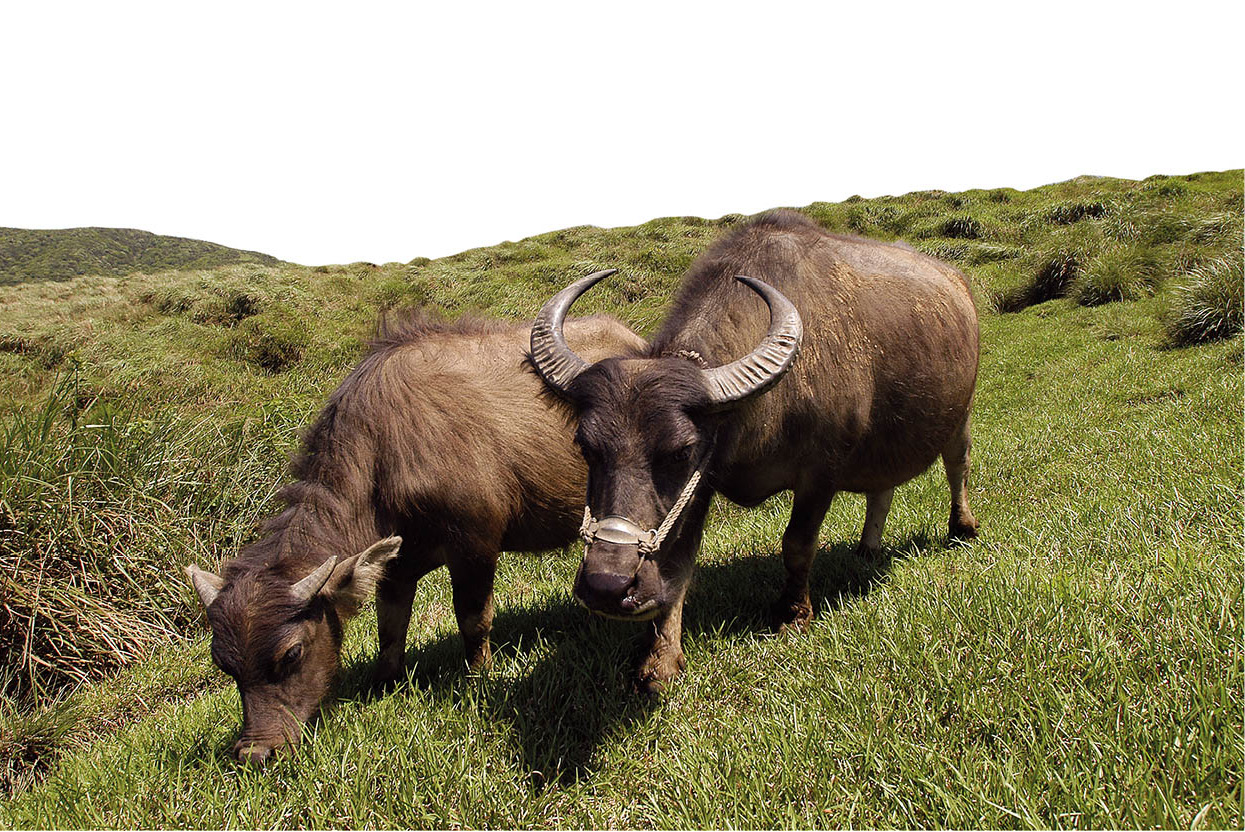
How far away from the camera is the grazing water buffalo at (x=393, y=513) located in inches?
116

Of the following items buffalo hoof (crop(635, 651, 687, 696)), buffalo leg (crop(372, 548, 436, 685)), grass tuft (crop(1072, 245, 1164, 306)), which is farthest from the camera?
grass tuft (crop(1072, 245, 1164, 306))

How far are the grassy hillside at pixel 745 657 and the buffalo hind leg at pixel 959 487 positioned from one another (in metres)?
0.15

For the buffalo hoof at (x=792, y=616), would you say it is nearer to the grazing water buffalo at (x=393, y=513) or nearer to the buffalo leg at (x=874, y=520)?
the buffalo leg at (x=874, y=520)

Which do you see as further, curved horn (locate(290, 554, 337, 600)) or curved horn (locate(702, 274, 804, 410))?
curved horn (locate(290, 554, 337, 600))

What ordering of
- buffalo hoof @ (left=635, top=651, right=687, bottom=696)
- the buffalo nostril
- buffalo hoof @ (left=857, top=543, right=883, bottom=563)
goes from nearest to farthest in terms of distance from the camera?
the buffalo nostril, buffalo hoof @ (left=635, top=651, right=687, bottom=696), buffalo hoof @ (left=857, top=543, right=883, bottom=563)

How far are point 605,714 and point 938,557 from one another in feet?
7.90

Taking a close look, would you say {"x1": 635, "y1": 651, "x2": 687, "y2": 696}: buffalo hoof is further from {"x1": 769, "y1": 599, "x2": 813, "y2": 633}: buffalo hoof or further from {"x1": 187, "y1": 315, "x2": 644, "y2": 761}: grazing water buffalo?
{"x1": 187, "y1": 315, "x2": 644, "y2": 761}: grazing water buffalo

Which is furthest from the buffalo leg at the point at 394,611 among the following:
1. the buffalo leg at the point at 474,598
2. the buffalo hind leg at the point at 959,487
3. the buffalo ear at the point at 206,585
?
the buffalo hind leg at the point at 959,487

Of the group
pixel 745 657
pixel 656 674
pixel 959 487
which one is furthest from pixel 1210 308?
pixel 656 674

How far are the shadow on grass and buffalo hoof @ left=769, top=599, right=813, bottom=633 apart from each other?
0.07 metres

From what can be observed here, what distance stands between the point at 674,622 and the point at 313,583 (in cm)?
178

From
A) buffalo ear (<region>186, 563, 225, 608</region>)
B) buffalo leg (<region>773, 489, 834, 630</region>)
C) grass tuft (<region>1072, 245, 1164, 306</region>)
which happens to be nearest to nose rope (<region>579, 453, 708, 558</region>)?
buffalo leg (<region>773, 489, 834, 630</region>)

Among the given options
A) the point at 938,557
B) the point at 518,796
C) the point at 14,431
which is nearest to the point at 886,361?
the point at 938,557

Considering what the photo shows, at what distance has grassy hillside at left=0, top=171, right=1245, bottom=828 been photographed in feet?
6.76
